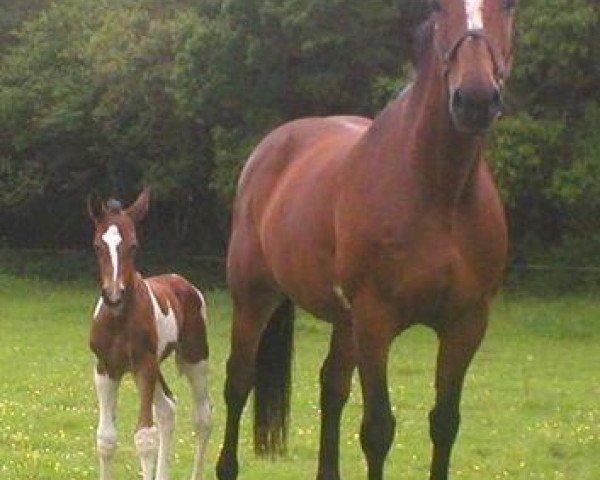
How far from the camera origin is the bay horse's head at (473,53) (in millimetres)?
4664

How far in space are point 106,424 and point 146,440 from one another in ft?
0.97

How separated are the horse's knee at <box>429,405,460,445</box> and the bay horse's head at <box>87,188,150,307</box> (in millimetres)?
2186

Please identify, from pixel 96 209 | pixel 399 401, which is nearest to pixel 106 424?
pixel 96 209

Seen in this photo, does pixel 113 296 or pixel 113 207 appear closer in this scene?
pixel 113 296

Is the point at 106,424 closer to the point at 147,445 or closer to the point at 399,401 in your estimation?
the point at 147,445

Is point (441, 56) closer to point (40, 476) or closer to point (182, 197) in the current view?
point (40, 476)

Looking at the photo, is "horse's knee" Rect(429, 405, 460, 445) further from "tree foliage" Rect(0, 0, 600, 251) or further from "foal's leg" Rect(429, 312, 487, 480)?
"tree foliage" Rect(0, 0, 600, 251)

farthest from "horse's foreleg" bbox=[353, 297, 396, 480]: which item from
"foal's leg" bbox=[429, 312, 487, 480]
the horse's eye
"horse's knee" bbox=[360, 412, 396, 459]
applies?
the horse's eye

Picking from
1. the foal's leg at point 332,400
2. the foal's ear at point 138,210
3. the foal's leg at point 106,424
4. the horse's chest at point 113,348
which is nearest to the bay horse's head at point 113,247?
the foal's ear at point 138,210

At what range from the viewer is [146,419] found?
720 centimetres

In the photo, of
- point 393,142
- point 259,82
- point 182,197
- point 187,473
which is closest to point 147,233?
point 182,197

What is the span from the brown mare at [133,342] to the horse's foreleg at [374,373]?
1.98 m

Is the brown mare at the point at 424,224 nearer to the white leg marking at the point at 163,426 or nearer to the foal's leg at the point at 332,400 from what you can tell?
the foal's leg at the point at 332,400

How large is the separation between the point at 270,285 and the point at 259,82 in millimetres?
16001
